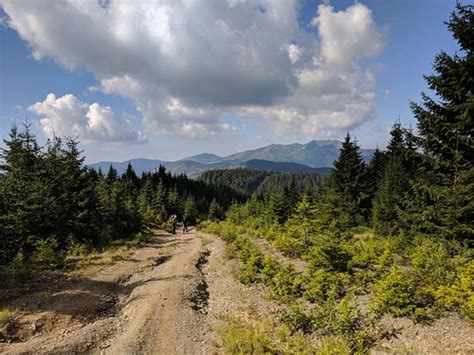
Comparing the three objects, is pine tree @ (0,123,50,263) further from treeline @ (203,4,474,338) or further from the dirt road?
treeline @ (203,4,474,338)

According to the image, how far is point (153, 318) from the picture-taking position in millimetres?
10031

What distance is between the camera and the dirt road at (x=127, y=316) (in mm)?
8227

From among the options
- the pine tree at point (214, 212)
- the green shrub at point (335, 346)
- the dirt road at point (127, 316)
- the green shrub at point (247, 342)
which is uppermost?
the green shrub at point (335, 346)

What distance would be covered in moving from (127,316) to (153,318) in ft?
3.76

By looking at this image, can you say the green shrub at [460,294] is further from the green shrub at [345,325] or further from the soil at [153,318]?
the green shrub at [345,325]

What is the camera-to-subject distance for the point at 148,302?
37.2ft

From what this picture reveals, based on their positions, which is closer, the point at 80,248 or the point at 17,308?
the point at 17,308

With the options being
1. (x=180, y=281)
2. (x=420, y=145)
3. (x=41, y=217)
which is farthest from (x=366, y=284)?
(x=41, y=217)

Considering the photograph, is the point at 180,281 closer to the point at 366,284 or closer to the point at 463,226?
the point at 366,284

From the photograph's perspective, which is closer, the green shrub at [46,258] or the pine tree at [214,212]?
the green shrub at [46,258]

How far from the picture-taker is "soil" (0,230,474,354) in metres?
7.73

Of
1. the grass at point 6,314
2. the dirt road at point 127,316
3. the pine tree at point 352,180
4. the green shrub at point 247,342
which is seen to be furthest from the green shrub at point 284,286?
the pine tree at point 352,180

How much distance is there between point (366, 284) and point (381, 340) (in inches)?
149

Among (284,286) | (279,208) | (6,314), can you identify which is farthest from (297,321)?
(279,208)
